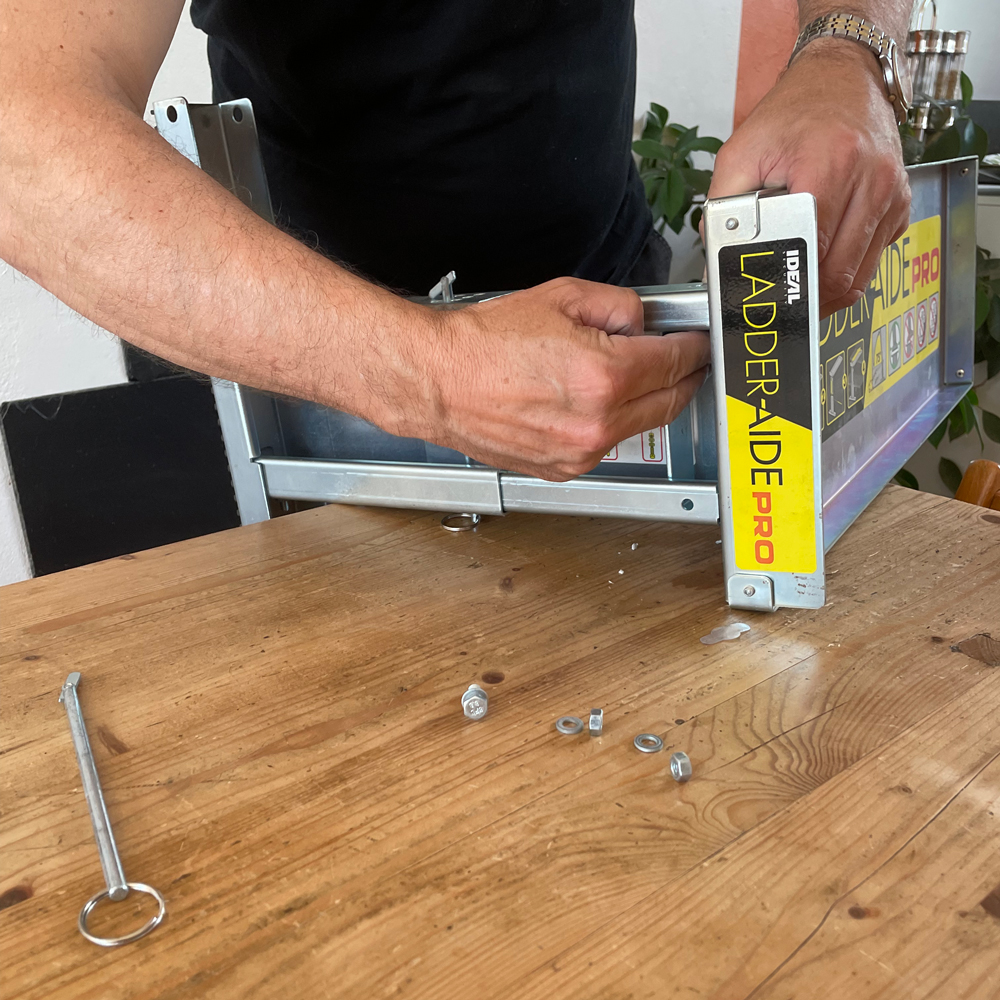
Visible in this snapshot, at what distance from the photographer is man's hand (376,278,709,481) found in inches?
20.1

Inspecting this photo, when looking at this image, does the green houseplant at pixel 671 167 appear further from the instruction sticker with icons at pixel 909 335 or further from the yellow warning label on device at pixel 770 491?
the yellow warning label on device at pixel 770 491

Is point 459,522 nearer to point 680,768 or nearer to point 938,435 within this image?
point 680,768

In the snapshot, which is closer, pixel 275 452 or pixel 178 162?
pixel 178 162

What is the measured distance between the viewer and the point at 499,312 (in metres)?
0.52

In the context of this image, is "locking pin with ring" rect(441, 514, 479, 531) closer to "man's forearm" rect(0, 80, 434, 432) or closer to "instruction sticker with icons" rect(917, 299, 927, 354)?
"man's forearm" rect(0, 80, 434, 432)

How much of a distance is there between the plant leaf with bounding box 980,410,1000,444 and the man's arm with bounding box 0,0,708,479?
1.33 m

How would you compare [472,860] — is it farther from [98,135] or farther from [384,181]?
[384,181]

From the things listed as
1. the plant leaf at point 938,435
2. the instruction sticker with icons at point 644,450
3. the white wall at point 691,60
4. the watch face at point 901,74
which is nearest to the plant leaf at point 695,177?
the white wall at point 691,60

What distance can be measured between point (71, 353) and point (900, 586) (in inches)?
48.6

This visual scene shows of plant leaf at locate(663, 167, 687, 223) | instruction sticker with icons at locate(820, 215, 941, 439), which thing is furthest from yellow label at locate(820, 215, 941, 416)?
plant leaf at locate(663, 167, 687, 223)

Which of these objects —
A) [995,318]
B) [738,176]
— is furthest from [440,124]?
[995,318]

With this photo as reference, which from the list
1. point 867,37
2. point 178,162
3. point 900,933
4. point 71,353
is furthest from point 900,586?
point 71,353

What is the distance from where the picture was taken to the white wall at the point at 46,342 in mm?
1281

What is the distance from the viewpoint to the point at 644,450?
0.66 meters
